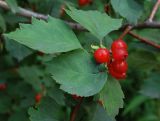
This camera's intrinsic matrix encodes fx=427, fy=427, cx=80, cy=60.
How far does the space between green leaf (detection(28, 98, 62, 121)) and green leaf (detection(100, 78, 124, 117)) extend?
211 mm

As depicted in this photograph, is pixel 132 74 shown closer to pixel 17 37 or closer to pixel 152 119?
pixel 152 119

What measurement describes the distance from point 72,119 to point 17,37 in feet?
0.99

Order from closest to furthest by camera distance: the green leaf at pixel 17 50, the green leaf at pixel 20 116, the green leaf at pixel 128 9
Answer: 1. the green leaf at pixel 128 9
2. the green leaf at pixel 17 50
3. the green leaf at pixel 20 116

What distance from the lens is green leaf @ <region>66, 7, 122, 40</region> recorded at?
113 centimetres

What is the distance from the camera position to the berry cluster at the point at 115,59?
108cm

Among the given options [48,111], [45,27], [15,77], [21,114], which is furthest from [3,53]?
[45,27]

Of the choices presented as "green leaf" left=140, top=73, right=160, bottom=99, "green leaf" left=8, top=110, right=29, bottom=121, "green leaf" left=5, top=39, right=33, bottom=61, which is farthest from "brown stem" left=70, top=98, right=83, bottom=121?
"green leaf" left=8, top=110, right=29, bottom=121

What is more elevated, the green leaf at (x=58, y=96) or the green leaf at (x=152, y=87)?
the green leaf at (x=152, y=87)

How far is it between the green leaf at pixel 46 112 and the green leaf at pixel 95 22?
0.26m

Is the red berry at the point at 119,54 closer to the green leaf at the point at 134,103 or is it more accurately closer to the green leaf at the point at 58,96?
the green leaf at the point at 58,96

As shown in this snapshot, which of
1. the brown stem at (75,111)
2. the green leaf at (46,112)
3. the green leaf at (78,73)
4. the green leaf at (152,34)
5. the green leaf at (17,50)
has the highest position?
the green leaf at (78,73)

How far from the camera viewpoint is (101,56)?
3.51 ft

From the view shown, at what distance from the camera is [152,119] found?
2.83 meters

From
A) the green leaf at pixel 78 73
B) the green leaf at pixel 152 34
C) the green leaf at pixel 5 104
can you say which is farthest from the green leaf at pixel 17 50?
the green leaf at pixel 78 73
